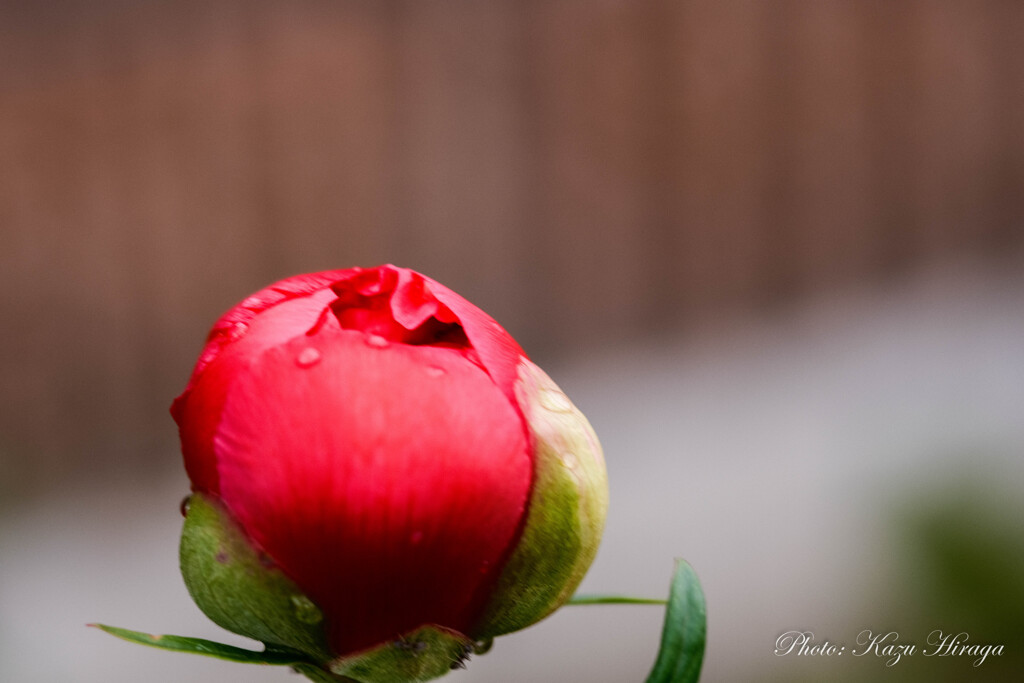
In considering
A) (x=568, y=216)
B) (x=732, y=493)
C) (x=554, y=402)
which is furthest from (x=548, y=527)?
(x=568, y=216)

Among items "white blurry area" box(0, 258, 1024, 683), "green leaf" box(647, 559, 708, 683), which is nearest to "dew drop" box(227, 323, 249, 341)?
"green leaf" box(647, 559, 708, 683)

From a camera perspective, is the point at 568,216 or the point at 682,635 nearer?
the point at 682,635

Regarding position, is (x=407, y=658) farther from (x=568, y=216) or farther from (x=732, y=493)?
(x=568, y=216)

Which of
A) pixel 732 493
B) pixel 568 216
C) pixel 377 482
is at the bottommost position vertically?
pixel 732 493

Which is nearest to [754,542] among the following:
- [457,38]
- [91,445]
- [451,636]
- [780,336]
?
[780,336]

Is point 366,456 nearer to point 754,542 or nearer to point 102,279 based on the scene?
point 754,542

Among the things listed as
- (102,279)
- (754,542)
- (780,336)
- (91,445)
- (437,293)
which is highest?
(437,293)
